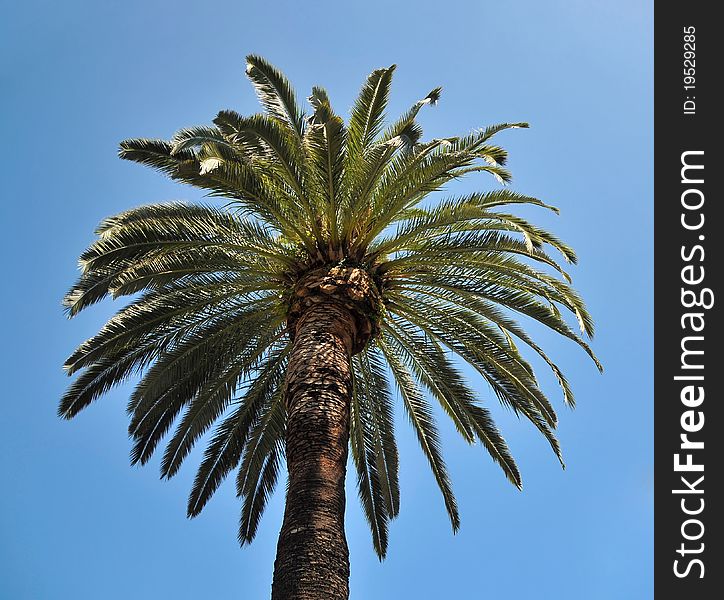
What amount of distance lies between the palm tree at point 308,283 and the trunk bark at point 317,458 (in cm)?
6

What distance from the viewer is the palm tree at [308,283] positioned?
11.9m

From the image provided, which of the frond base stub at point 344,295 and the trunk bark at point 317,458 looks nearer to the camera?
the trunk bark at point 317,458

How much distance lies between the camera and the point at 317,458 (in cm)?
963

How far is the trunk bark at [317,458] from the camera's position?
8469 mm

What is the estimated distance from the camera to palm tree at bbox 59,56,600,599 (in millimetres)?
11930

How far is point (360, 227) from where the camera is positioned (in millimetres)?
12562

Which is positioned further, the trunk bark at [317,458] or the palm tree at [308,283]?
the palm tree at [308,283]

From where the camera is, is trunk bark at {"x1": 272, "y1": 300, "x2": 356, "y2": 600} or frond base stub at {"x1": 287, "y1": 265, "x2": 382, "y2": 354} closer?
trunk bark at {"x1": 272, "y1": 300, "x2": 356, "y2": 600}

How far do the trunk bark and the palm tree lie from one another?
6 cm

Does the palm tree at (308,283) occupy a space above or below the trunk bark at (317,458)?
above

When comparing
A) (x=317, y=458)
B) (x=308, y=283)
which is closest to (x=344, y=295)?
(x=308, y=283)

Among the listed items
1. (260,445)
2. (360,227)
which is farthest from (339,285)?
(260,445)

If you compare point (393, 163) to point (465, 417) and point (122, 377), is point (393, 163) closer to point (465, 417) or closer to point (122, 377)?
point (465, 417)

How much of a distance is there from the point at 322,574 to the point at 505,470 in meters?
6.29
